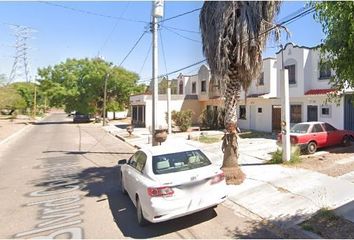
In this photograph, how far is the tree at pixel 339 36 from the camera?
4.13 meters

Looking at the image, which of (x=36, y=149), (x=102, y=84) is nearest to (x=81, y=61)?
(x=102, y=84)

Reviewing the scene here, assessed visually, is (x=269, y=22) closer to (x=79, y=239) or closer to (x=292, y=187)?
(x=292, y=187)

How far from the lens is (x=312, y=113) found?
18891 mm

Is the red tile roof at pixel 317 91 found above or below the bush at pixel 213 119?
above

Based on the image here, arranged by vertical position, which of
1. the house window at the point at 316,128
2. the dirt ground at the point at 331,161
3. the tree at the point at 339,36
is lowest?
the dirt ground at the point at 331,161

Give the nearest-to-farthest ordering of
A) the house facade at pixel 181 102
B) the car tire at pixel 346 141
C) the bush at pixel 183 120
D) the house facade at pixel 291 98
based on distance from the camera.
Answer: the car tire at pixel 346 141 < the house facade at pixel 291 98 < the bush at pixel 183 120 < the house facade at pixel 181 102

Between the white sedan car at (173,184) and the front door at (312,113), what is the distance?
1369 centimetres

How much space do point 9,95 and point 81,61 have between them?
1219 cm

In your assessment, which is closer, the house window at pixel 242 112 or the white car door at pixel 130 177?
the white car door at pixel 130 177

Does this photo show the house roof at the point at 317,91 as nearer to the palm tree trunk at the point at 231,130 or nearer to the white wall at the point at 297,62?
the white wall at the point at 297,62

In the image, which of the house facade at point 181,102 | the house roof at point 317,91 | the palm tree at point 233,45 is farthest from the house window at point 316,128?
the house facade at point 181,102

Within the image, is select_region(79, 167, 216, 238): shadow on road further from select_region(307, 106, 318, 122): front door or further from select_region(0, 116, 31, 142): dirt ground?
select_region(0, 116, 31, 142): dirt ground

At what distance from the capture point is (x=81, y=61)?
152 ft

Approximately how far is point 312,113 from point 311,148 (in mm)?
6457
